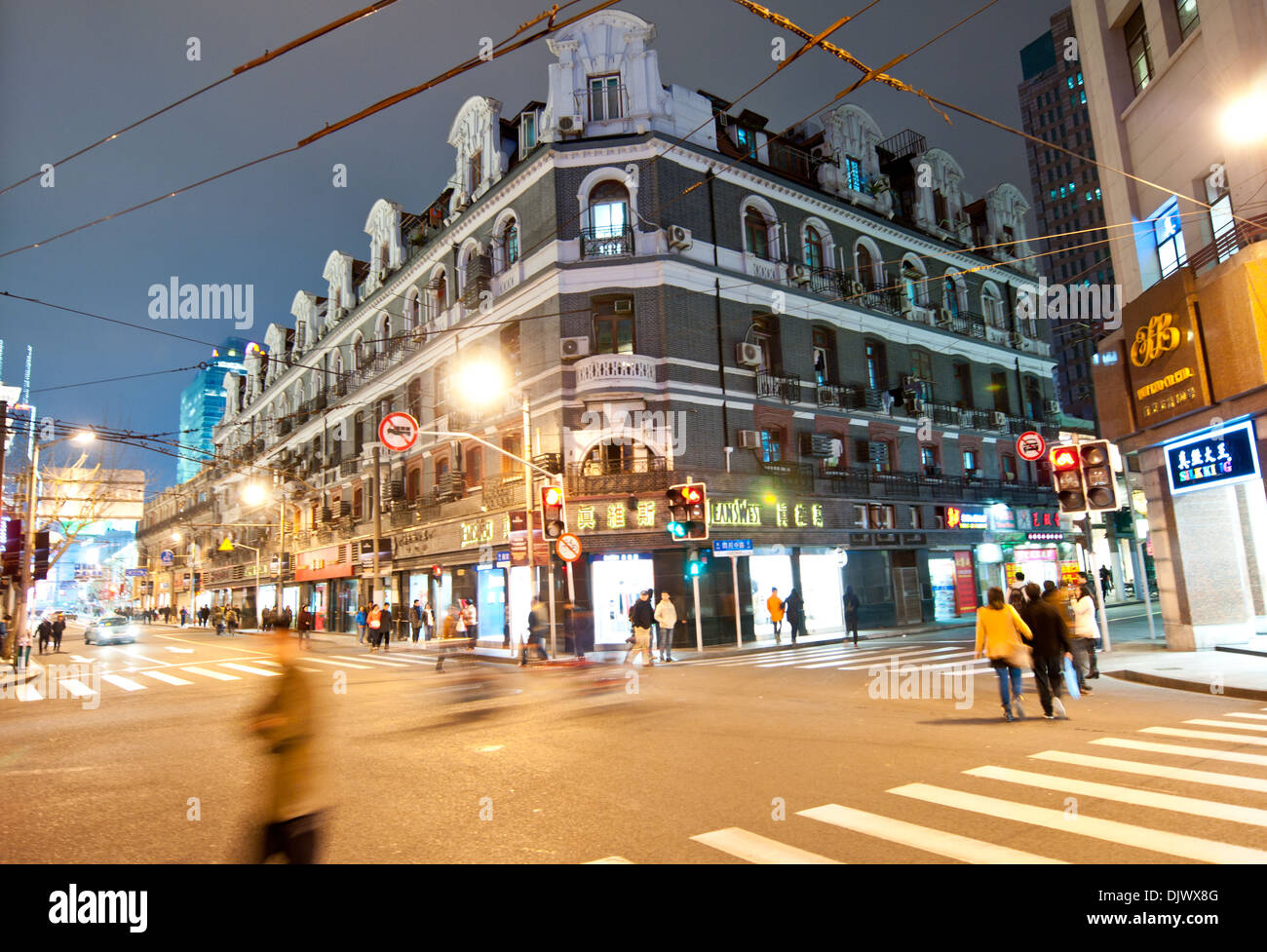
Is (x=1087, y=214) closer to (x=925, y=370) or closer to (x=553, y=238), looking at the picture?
(x=925, y=370)

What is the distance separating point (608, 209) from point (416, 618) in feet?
61.2

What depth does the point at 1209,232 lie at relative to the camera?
15328 mm

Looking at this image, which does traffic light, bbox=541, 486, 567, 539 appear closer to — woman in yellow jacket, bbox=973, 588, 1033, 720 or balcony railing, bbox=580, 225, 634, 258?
balcony railing, bbox=580, 225, 634, 258

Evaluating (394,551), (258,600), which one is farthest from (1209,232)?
(258,600)

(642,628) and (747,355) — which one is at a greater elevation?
(747,355)

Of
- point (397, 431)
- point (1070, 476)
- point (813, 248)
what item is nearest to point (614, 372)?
point (397, 431)

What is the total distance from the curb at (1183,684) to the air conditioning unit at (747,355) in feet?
52.2

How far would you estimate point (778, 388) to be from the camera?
27.8 m

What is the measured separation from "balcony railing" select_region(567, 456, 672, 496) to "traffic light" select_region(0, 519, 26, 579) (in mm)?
18332

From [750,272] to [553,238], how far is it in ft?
24.5

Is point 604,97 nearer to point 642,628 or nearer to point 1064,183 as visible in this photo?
point 642,628

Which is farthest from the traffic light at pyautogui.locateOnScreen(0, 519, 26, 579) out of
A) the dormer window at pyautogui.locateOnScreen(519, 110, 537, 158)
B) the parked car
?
the dormer window at pyautogui.locateOnScreen(519, 110, 537, 158)

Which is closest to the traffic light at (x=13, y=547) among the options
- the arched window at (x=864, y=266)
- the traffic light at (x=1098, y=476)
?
the traffic light at (x=1098, y=476)

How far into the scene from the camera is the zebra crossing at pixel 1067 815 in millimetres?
4926
